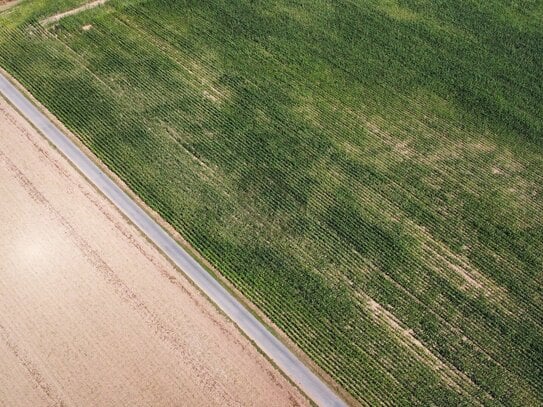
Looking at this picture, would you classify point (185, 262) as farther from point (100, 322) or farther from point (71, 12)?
point (71, 12)

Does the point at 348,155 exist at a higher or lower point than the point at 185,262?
higher

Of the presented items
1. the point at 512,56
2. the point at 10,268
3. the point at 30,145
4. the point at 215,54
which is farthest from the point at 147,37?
the point at 512,56

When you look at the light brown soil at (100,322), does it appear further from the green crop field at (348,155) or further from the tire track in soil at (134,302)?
the green crop field at (348,155)

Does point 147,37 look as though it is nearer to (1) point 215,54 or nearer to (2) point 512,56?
(1) point 215,54

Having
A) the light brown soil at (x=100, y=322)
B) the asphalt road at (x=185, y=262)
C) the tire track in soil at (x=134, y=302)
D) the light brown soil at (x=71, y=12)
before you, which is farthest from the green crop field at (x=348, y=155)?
the tire track in soil at (x=134, y=302)

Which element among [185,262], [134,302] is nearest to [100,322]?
[134,302]
